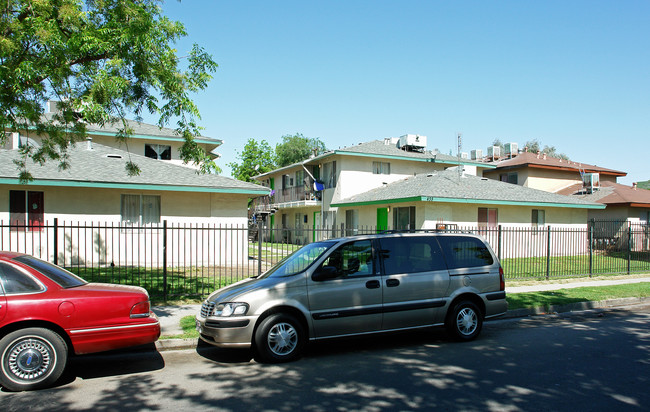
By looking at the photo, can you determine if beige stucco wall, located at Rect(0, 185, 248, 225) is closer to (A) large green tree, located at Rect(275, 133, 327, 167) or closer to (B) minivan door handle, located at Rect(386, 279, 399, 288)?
(B) minivan door handle, located at Rect(386, 279, 399, 288)

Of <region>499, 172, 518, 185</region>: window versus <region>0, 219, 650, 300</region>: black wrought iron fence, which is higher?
<region>499, 172, 518, 185</region>: window

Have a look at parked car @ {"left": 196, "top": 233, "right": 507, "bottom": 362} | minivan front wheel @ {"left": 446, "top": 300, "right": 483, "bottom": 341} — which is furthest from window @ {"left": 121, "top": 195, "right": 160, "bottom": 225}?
minivan front wheel @ {"left": 446, "top": 300, "right": 483, "bottom": 341}

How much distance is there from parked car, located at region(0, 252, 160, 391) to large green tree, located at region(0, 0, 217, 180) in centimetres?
375

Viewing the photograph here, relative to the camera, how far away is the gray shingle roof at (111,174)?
16.1m

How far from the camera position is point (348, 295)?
6.66m

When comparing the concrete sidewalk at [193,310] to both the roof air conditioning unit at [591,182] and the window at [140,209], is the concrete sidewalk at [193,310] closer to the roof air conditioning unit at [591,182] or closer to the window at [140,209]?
the window at [140,209]

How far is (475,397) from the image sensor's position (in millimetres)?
4820

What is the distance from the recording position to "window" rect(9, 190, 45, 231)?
1609cm

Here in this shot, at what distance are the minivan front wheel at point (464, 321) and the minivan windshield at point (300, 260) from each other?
2.34 m

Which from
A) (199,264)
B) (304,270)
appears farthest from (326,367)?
(199,264)

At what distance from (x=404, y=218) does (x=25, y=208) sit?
16.5 m

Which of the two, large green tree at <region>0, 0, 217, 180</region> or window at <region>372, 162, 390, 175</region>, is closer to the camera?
large green tree at <region>0, 0, 217, 180</region>

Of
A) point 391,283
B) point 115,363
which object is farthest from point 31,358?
point 391,283

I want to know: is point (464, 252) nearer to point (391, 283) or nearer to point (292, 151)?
point (391, 283)
